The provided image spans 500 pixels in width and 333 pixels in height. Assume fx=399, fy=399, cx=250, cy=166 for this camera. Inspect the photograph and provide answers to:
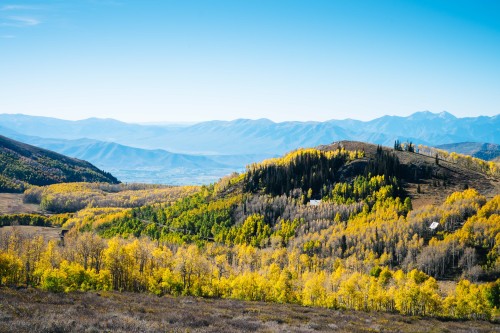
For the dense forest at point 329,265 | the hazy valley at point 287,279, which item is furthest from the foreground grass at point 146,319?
the dense forest at point 329,265

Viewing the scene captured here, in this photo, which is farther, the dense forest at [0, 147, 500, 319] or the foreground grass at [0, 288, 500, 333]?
the dense forest at [0, 147, 500, 319]

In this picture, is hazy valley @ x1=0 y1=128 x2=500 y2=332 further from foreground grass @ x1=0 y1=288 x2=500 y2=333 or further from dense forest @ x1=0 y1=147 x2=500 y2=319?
dense forest @ x1=0 y1=147 x2=500 y2=319

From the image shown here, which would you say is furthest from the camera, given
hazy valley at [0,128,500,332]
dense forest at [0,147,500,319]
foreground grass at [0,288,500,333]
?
dense forest at [0,147,500,319]

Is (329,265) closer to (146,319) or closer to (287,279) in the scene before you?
(287,279)

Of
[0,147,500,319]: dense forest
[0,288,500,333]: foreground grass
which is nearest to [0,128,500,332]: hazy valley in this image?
[0,288,500,333]: foreground grass

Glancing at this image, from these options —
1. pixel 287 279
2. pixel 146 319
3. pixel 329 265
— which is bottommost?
pixel 329 265

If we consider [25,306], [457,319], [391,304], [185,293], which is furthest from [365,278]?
[25,306]

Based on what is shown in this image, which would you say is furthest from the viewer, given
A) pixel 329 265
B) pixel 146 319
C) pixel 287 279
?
pixel 329 265

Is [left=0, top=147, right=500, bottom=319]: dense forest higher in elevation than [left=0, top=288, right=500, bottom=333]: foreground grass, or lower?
lower

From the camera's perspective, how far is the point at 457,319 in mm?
109188

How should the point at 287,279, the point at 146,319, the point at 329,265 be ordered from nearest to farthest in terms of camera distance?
the point at 146,319 < the point at 287,279 < the point at 329,265

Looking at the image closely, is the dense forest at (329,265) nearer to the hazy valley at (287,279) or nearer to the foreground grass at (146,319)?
the hazy valley at (287,279)

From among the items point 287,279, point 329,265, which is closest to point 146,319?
point 287,279

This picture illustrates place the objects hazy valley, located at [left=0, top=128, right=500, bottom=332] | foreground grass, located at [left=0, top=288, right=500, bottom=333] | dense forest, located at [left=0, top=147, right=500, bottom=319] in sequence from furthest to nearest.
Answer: dense forest, located at [left=0, top=147, right=500, bottom=319] < hazy valley, located at [left=0, top=128, right=500, bottom=332] < foreground grass, located at [left=0, top=288, right=500, bottom=333]
